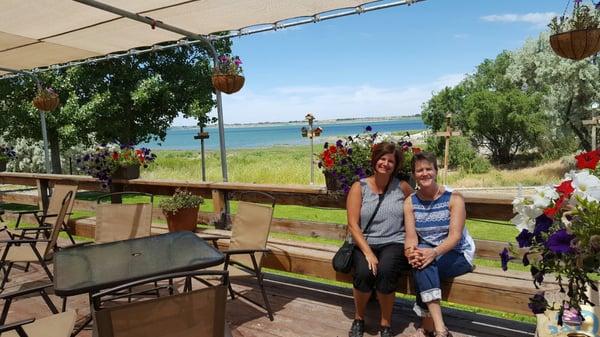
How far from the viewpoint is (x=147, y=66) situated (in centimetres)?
1273

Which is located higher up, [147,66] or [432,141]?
[147,66]

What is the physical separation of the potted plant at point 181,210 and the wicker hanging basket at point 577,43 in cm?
338

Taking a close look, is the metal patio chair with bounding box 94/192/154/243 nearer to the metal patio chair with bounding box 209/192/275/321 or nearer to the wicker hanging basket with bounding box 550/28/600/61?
the metal patio chair with bounding box 209/192/275/321

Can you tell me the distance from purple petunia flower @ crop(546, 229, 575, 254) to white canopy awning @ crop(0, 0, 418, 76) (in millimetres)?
2714

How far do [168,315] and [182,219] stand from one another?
252 cm

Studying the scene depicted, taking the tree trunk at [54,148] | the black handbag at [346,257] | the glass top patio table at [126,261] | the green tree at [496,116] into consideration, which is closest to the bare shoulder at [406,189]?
the black handbag at [346,257]

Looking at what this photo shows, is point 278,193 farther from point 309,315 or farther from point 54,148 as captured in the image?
point 54,148

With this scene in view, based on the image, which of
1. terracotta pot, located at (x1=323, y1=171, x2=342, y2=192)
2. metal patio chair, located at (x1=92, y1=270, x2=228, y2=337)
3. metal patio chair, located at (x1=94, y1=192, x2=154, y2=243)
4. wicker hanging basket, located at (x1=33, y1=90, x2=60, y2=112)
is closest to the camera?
metal patio chair, located at (x1=92, y1=270, x2=228, y2=337)

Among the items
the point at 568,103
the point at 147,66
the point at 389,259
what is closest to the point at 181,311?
the point at 389,259

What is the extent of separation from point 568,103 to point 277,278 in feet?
68.9

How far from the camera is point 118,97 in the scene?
1205 cm

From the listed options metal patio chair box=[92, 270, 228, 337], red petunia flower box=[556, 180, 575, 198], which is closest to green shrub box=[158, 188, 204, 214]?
metal patio chair box=[92, 270, 228, 337]

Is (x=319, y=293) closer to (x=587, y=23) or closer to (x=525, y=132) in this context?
(x=587, y=23)

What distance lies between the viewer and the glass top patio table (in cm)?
224
